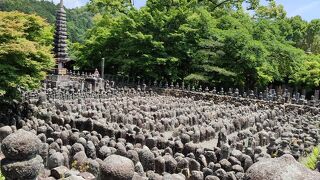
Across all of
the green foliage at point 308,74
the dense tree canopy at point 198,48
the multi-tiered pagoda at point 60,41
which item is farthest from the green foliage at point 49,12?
the green foliage at point 308,74

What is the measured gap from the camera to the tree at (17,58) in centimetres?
1401

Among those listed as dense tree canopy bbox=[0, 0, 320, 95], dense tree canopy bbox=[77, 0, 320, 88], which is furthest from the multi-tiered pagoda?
dense tree canopy bbox=[77, 0, 320, 88]

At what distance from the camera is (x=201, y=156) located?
33.6 feet

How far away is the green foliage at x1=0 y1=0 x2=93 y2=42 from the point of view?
57438 mm

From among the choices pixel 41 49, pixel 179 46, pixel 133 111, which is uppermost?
pixel 179 46

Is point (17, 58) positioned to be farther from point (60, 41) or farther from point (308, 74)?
point (308, 74)

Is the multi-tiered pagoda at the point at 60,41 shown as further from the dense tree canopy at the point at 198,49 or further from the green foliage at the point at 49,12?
the green foliage at the point at 49,12

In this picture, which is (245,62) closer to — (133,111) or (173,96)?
(173,96)

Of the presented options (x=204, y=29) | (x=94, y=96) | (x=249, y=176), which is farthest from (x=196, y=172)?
(x=204, y=29)

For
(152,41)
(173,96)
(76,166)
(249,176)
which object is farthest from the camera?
(152,41)

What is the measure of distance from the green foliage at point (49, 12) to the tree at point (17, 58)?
28.4 metres

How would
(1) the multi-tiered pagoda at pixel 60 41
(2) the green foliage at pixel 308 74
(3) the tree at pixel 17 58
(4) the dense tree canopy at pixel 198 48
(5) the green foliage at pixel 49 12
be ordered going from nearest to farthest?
1. (3) the tree at pixel 17 58
2. (4) the dense tree canopy at pixel 198 48
3. (1) the multi-tiered pagoda at pixel 60 41
4. (2) the green foliage at pixel 308 74
5. (5) the green foliage at pixel 49 12

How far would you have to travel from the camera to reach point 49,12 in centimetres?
6919

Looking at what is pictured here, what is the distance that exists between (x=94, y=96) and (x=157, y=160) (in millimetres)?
12767
